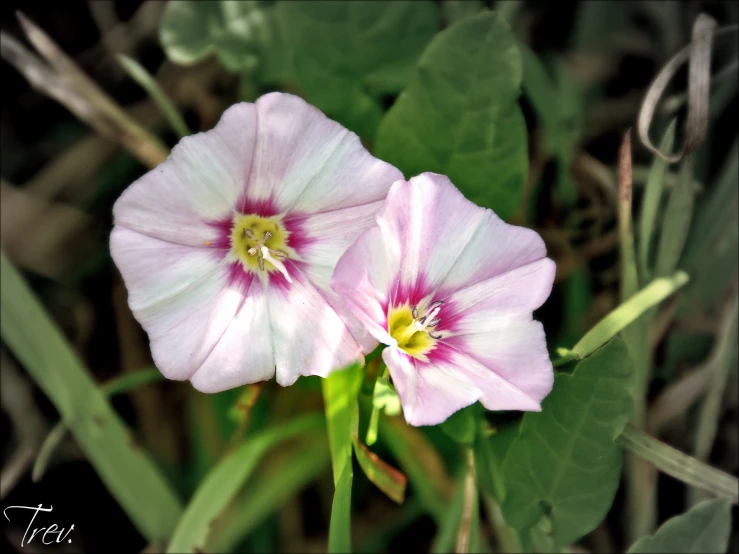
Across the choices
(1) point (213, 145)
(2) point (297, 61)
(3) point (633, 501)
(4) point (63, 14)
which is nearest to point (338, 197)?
(1) point (213, 145)

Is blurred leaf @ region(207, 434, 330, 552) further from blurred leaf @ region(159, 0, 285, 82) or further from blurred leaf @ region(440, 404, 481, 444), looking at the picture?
blurred leaf @ region(159, 0, 285, 82)

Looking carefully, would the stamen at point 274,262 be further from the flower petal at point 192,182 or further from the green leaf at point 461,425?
the green leaf at point 461,425

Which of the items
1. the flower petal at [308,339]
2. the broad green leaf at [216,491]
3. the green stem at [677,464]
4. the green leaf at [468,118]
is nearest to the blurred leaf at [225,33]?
the green leaf at [468,118]

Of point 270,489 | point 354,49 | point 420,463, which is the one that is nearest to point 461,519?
point 420,463

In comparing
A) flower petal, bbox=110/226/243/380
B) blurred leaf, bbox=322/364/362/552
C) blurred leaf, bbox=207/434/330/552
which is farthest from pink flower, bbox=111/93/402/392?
blurred leaf, bbox=207/434/330/552

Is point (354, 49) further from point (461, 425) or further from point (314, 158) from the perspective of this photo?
point (461, 425)

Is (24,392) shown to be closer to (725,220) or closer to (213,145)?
(213,145)
